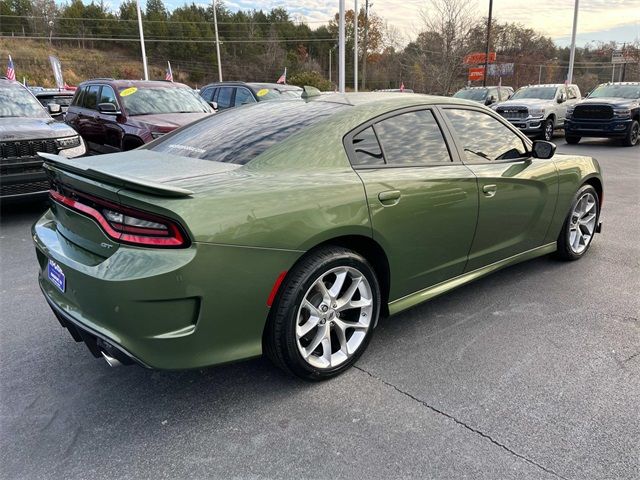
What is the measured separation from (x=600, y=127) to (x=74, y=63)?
6346 cm

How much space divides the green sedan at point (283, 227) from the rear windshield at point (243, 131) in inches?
0.6

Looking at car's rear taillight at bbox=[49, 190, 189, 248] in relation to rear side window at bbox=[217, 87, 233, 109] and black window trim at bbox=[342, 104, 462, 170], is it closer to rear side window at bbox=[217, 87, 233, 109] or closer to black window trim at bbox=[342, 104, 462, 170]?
black window trim at bbox=[342, 104, 462, 170]

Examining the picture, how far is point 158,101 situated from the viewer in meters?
8.41

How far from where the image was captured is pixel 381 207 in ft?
8.88

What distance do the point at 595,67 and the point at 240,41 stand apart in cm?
5427

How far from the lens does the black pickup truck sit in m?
14.2

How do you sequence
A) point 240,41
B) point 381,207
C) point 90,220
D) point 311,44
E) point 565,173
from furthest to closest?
point 311,44 → point 240,41 → point 565,173 → point 381,207 → point 90,220

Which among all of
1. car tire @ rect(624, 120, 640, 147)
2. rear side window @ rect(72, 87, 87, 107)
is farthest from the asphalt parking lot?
car tire @ rect(624, 120, 640, 147)

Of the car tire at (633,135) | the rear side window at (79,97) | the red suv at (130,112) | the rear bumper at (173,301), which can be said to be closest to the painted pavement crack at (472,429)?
the rear bumper at (173,301)

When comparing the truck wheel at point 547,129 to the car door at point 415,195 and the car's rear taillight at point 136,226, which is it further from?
the car's rear taillight at point 136,226

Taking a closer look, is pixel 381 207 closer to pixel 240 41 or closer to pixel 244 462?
pixel 244 462

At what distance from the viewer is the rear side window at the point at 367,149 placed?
2.79 meters

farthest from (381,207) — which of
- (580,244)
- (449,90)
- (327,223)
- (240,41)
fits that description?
(240,41)

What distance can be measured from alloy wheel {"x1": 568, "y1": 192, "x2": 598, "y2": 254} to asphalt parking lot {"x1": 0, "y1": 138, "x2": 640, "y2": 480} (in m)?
1.02
